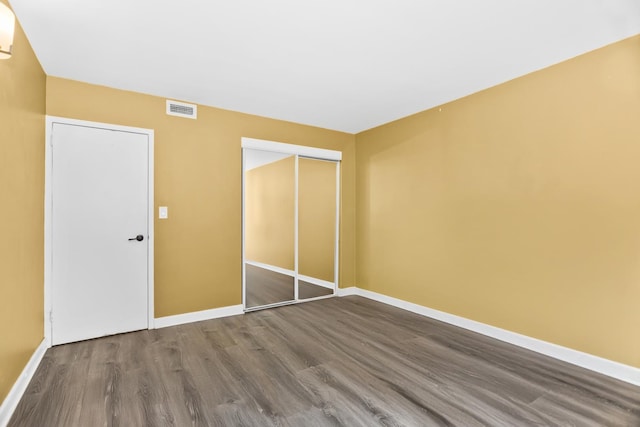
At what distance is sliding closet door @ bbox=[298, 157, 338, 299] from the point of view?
4.76m

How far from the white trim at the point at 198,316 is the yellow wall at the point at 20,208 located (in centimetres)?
106

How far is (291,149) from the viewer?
451cm

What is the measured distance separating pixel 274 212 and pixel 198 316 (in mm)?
1747

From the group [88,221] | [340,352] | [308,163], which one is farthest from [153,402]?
[308,163]

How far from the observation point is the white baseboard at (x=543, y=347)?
95.9 inches

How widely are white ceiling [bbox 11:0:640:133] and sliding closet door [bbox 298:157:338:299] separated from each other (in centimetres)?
150

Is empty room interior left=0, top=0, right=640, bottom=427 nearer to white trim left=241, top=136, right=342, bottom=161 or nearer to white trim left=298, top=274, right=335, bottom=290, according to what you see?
white trim left=241, top=136, right=342, bottom=161

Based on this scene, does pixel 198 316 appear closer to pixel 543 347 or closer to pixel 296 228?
pixel 296 228

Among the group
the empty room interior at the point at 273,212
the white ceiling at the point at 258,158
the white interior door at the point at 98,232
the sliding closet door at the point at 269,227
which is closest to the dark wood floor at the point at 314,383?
the empty room interior at the point at 273,212

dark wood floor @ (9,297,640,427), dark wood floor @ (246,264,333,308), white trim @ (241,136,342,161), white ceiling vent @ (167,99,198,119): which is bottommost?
dark wood floor @ (9,297,640,427)

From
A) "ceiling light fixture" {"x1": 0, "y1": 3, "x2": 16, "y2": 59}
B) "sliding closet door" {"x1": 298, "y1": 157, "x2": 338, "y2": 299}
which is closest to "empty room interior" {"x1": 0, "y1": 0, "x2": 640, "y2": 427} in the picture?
"ceiling light fixture" {"x1": 0, "y1": 3, "x2": 16, "y2": 59}

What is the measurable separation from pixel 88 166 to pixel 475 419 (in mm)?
4032

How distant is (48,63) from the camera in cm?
282

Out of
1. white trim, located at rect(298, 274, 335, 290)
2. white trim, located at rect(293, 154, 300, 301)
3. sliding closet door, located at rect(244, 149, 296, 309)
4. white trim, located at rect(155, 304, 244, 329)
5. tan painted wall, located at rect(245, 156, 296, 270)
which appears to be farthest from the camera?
white trim, located at rect(298, 274, 335, 290)
